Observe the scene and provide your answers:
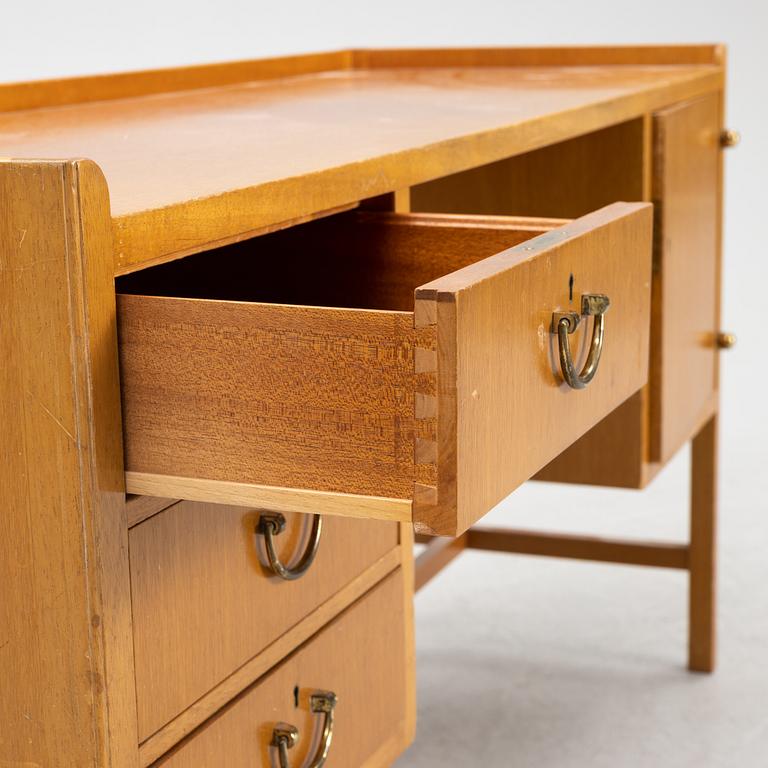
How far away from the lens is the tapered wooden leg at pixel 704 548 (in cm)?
A: 248

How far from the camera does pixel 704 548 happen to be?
8.16ft

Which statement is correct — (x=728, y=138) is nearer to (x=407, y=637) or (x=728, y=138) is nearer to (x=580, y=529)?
(x=407, y=637)

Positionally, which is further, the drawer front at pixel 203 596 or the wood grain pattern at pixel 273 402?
the drawer front at pixel 203 596

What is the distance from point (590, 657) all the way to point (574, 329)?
5.34ft

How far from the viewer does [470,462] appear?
0.90 meters

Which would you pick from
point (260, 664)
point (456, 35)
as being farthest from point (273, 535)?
point (456, 35)

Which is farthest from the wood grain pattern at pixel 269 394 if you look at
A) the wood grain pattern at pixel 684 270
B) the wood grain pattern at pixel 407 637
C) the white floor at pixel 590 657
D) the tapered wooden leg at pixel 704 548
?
the tapered wooden leg at pixel 704 548

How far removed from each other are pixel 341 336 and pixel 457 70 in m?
1.62

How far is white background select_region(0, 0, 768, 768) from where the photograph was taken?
91.2 inches

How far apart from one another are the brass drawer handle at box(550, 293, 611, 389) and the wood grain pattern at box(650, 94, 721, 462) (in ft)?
2.60

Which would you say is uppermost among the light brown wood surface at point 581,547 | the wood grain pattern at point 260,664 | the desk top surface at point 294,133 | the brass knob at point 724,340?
the desk top surface at point 294,133

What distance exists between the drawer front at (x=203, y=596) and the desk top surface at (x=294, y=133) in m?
0.20

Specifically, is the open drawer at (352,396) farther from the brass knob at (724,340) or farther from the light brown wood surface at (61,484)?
the brass knob at (724,340)

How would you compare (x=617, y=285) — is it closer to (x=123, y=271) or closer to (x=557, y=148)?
(x=123, y=271)
